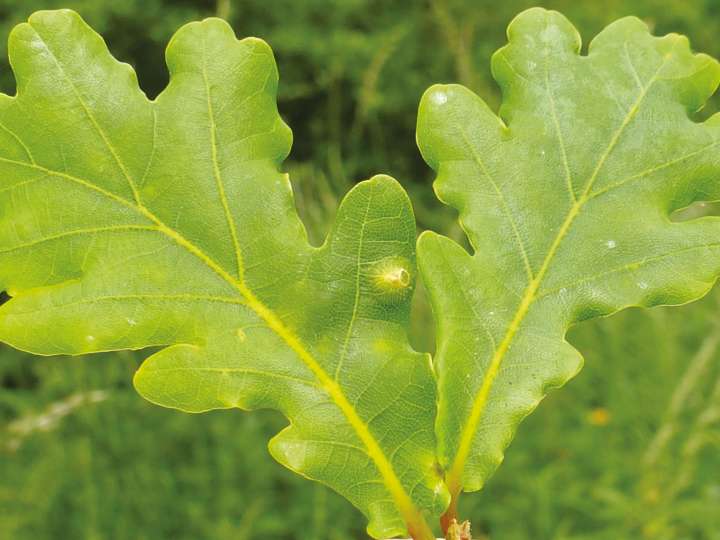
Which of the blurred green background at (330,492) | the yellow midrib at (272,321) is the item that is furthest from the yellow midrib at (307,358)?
the blurred green background at (330,492)

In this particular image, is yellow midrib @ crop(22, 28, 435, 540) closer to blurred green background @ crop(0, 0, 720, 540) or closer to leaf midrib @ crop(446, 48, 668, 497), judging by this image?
leaf midrib @ crop(446, 48, 668, 497)

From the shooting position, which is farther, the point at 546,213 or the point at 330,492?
the point at 330,492

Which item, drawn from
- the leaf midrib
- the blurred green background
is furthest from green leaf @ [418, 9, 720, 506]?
the blurred green background

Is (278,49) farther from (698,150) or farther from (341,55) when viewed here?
(698,150)

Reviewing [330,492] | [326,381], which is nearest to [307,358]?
[326,381]

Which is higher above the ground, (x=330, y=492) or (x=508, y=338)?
(x=508, y=338)

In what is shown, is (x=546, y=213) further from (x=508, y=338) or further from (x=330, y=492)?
(x=330, y=492)
